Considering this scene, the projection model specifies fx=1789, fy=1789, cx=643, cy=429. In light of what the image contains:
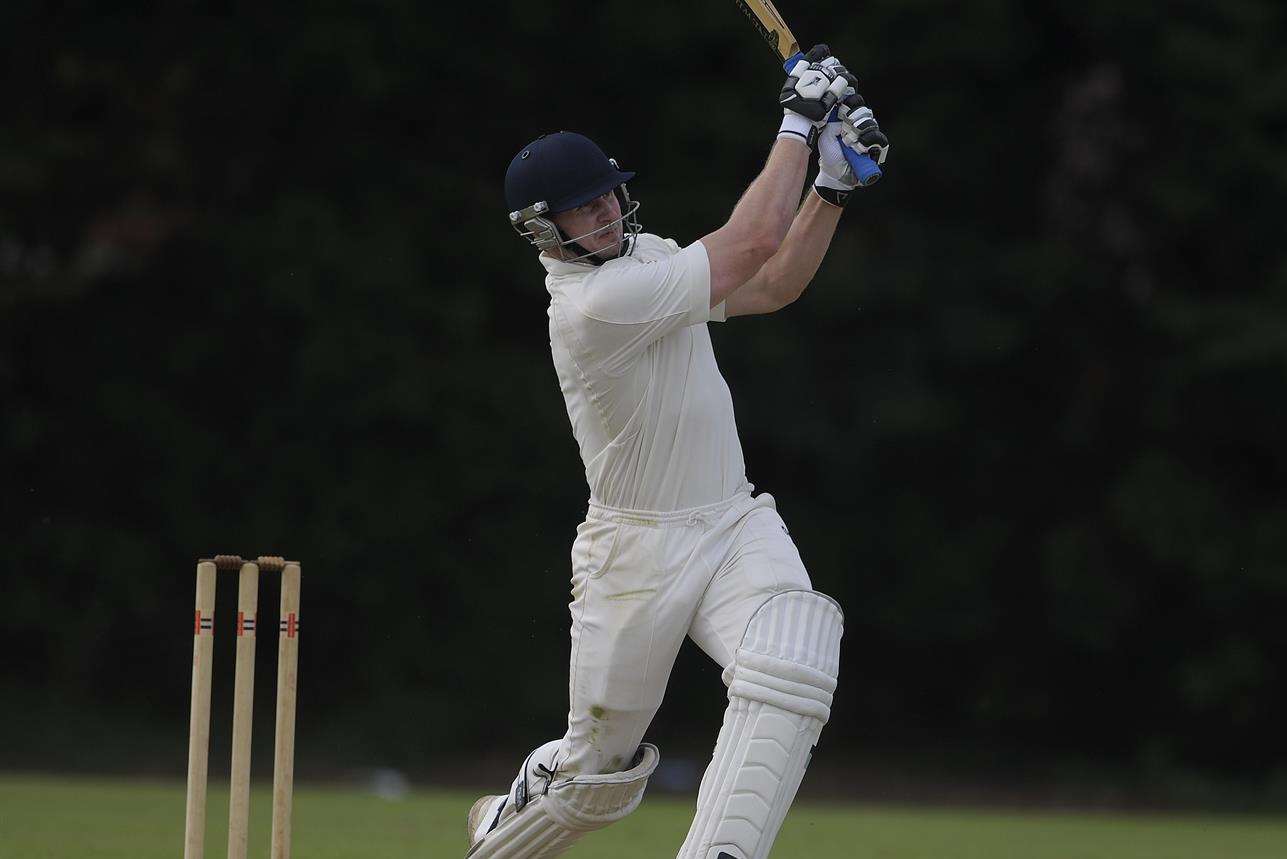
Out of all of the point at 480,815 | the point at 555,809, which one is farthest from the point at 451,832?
the point at 555,809

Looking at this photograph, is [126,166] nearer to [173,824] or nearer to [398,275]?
[398,275]

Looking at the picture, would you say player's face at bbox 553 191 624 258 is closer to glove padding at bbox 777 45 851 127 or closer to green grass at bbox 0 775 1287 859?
glove padding at bbox 777 45 851 127

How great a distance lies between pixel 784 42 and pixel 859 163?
1.35ft

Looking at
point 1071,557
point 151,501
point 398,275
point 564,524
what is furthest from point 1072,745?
point 151,501

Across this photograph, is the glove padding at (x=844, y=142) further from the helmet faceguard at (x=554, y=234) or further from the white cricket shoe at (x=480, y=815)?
the white cricket shoe at (x=480, y=815)

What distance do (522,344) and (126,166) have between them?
2615mm

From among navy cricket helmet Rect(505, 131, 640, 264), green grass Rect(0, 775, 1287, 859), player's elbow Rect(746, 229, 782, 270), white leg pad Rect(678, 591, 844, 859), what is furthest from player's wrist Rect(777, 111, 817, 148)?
green grass Rect(0, 775, 1287, 859)

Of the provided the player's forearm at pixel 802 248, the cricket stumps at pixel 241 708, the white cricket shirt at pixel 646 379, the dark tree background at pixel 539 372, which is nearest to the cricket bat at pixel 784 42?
the player's forearm at pixel 802 248

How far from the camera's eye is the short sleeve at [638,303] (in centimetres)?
348

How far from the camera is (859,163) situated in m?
3.68

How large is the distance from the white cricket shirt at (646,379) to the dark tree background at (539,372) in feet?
22.8

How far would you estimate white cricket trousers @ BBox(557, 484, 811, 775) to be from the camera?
11.6 ft

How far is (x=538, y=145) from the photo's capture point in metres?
3.64

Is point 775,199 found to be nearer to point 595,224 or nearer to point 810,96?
point 810,96
